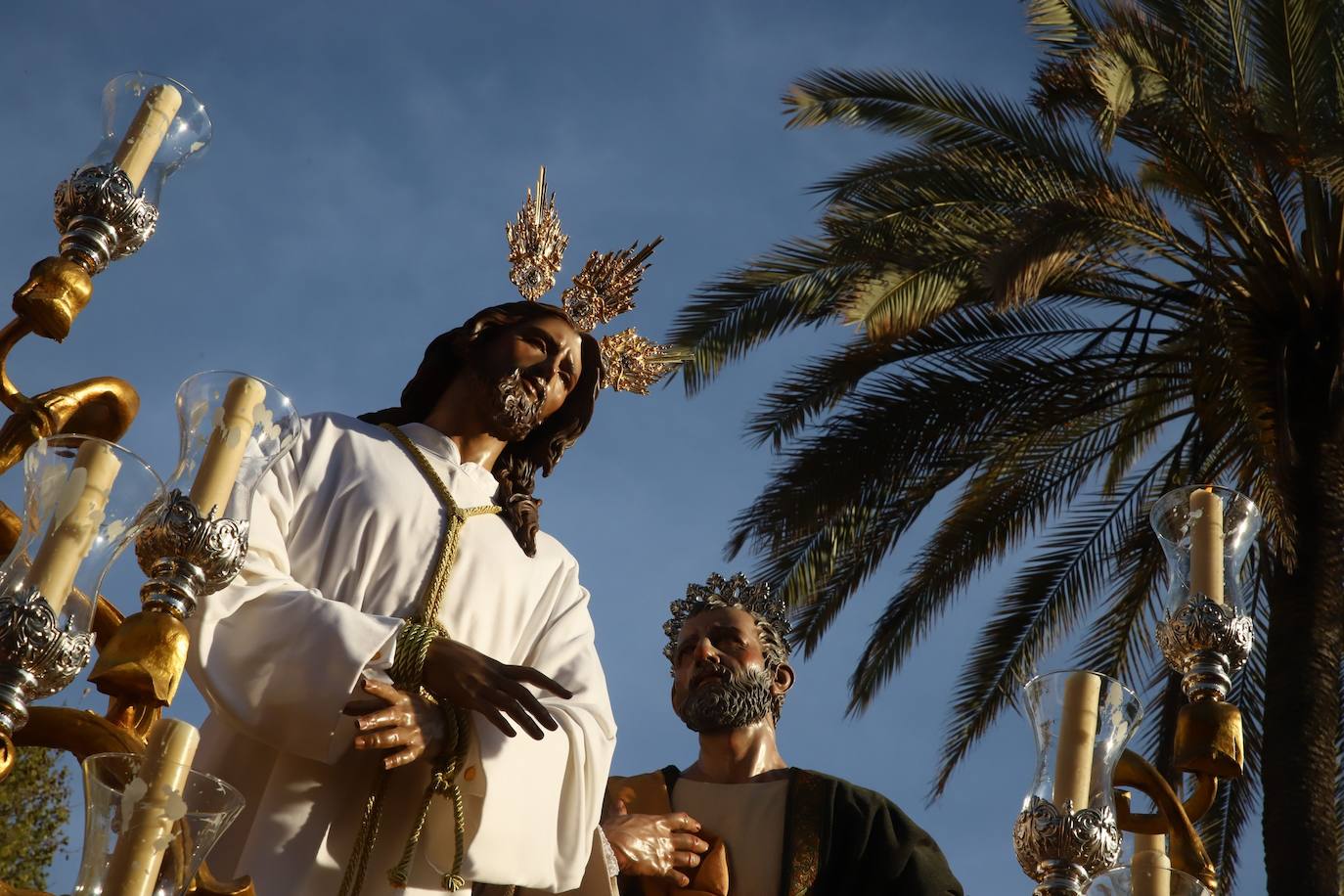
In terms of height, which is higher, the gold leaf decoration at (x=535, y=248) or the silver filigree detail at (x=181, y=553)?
the gold leaf decoration at (x=535, y=248)

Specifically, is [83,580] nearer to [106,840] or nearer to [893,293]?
[106,840]

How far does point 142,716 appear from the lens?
3.22m

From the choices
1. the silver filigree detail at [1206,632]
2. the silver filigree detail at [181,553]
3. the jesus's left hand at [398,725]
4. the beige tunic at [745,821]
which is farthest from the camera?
the beige tunic at [745,821]

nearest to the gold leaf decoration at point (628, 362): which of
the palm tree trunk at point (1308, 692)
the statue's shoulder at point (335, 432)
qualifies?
the statue's shoulder at point (335, 432)

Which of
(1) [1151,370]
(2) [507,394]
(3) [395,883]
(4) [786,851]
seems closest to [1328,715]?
(1) [1151,370]

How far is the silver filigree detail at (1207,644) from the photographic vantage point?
450 cm

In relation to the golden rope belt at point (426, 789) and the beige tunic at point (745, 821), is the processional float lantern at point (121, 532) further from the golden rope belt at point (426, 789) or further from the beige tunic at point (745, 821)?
the beige tunic at point (745, 821)

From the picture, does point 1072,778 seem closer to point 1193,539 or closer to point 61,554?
point 1193,539

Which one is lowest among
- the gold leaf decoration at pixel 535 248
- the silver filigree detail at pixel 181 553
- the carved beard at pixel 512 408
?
the silver filigree detail at pixel 181 553

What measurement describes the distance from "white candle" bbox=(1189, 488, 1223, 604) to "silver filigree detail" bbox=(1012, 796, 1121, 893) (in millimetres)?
999

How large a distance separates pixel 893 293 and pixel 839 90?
1376mm

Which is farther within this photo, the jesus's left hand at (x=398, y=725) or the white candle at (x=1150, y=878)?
the jesus's left hand at (x=398, y=725)

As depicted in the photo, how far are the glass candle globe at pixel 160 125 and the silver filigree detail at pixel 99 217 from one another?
0.22 feet

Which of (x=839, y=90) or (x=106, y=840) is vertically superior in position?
(x=839, y=90)
